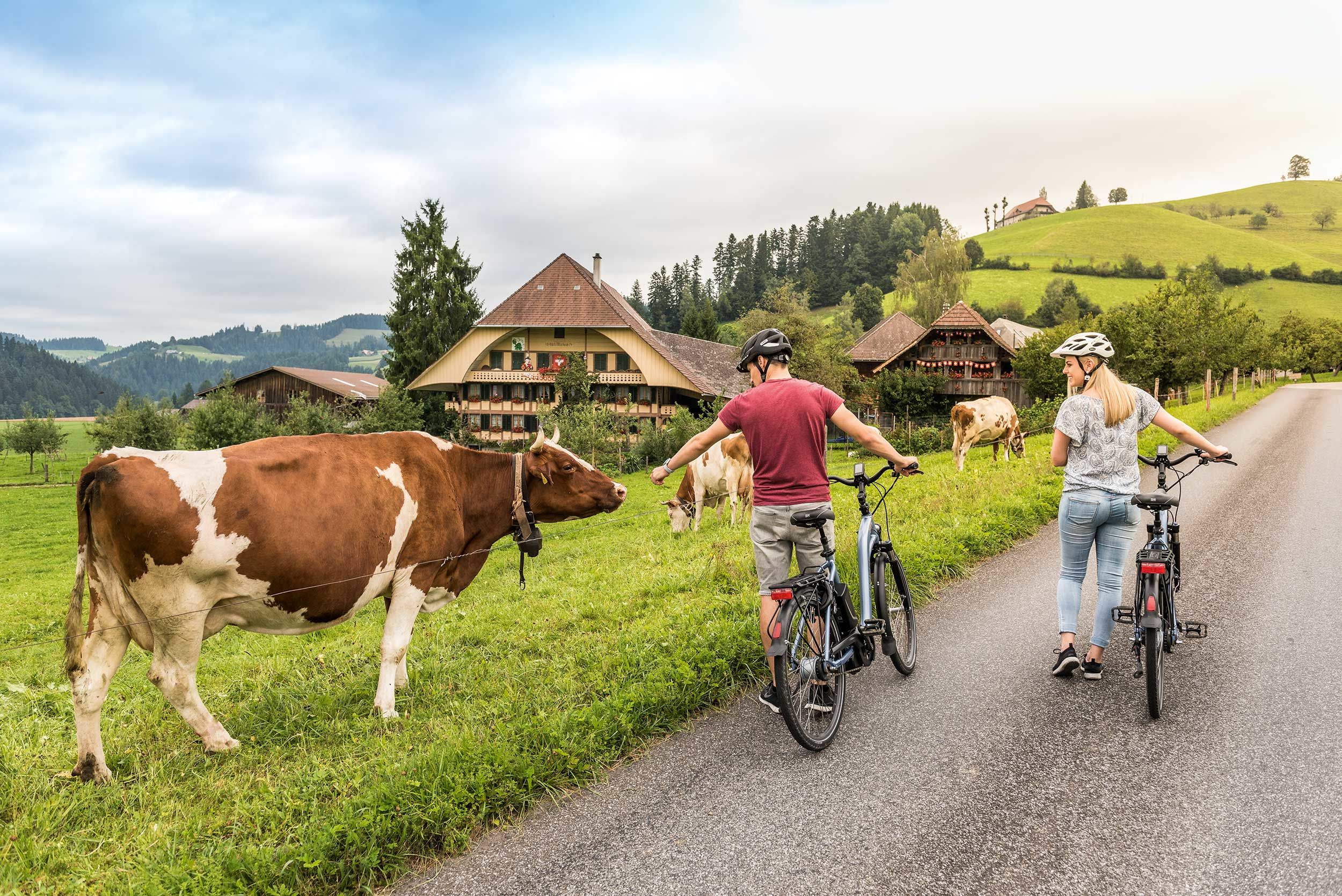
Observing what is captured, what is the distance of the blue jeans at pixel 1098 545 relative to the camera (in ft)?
16.5

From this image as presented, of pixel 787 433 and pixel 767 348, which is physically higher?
pixel 767 348

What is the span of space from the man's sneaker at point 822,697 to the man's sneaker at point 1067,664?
183 centimetres

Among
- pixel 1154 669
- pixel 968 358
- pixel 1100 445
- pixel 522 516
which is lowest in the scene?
pixel 1154 669

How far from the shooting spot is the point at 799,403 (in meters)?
4.47

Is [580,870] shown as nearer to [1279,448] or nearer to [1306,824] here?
[1306,824]

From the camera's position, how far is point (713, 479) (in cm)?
1462

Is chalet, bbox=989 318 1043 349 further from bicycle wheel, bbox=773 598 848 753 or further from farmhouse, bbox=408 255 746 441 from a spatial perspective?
bicycle wheel, bbox=773 598 848 753

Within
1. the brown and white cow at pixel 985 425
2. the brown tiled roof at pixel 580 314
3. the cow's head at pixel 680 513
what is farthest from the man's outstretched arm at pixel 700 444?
the brown tiled roof at pixel 580 314

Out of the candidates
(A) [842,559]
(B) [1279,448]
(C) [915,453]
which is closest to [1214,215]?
(C) [915,453]

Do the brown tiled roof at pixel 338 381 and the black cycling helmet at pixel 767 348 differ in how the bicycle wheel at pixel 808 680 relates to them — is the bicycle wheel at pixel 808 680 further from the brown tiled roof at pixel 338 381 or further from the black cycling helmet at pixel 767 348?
the brown tiled roof at pixel 338 381

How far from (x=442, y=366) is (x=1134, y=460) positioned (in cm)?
4877

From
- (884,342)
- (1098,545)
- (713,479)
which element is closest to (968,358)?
(884,342)

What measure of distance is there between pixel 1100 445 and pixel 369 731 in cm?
500

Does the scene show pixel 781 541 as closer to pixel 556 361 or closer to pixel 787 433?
pixel 787 433
